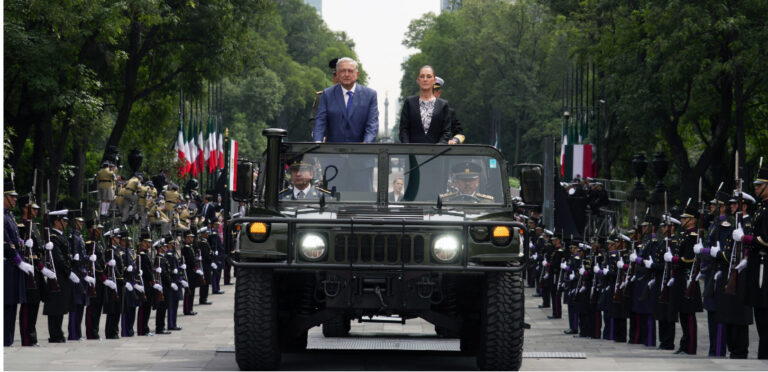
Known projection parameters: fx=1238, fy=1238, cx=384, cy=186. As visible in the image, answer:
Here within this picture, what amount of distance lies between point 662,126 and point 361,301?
30091 millimetres

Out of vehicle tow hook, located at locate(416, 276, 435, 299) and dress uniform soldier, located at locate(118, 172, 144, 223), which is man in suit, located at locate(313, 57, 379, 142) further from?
dress uniform soldier, located at locate(118, 172, 144, 223)

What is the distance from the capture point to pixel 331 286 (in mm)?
10812

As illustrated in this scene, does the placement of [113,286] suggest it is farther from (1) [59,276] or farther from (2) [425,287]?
(2) [425,287]

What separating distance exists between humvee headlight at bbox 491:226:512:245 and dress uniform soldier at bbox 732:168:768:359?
14.6ft

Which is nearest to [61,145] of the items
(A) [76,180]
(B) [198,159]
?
(A) [76,180]

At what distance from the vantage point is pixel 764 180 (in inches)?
551

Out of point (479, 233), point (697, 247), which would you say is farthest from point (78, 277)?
point (479, 233)

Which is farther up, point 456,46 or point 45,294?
point 456,46

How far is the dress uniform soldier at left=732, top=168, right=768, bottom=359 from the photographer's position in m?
14.0

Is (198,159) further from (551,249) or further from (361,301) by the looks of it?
(361,301)

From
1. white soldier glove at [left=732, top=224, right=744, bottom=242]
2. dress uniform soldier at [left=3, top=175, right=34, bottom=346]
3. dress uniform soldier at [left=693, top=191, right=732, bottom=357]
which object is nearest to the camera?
white soldier glove at [left=732, top=224, right=744, bottom=242]

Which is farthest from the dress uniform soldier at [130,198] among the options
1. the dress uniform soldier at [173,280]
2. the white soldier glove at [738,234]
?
the white soldier glove at [738,234]

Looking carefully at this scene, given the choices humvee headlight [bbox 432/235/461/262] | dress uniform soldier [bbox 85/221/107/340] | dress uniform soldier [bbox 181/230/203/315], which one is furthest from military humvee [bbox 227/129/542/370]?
dress uniform soldier [bbox 181/230/203/315]

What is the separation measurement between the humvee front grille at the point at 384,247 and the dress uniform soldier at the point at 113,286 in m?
8.70
